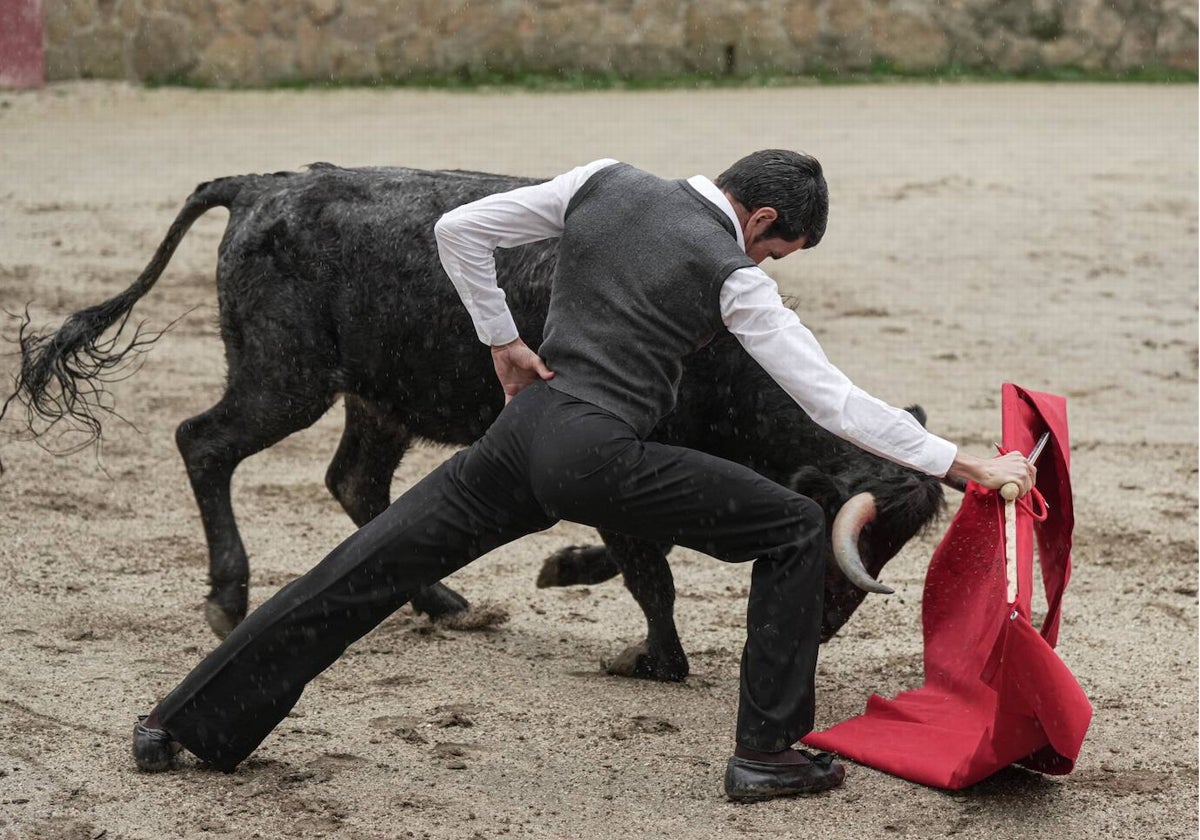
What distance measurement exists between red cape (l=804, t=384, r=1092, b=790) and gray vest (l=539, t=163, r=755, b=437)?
2.75 feet

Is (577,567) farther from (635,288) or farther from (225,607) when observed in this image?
(635,288)

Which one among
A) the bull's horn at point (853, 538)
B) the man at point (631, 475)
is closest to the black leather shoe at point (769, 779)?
the man at point (631, 475)

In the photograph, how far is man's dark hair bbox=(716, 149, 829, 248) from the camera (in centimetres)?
361

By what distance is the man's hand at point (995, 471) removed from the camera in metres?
3.60

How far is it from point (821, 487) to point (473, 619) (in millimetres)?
1269

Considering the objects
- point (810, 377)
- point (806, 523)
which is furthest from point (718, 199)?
point (806, 523)

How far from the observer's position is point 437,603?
16.8 feet

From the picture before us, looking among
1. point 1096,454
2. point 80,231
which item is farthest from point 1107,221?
point 80,231

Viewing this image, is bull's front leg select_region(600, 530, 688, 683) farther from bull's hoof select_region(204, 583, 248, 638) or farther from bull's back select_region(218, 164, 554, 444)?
bull's hoof select_region(204, 583, 248, 638)

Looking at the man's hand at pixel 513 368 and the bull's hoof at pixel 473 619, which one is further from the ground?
the man's hand at pixel 513 368

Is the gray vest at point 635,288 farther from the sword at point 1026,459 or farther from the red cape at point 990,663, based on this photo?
the red cape at point 990,663

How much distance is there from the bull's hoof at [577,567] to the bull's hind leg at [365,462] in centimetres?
30

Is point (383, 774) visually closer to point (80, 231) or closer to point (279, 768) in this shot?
point (279, 768)

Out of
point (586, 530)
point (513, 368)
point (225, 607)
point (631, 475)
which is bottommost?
point (586, 530)
